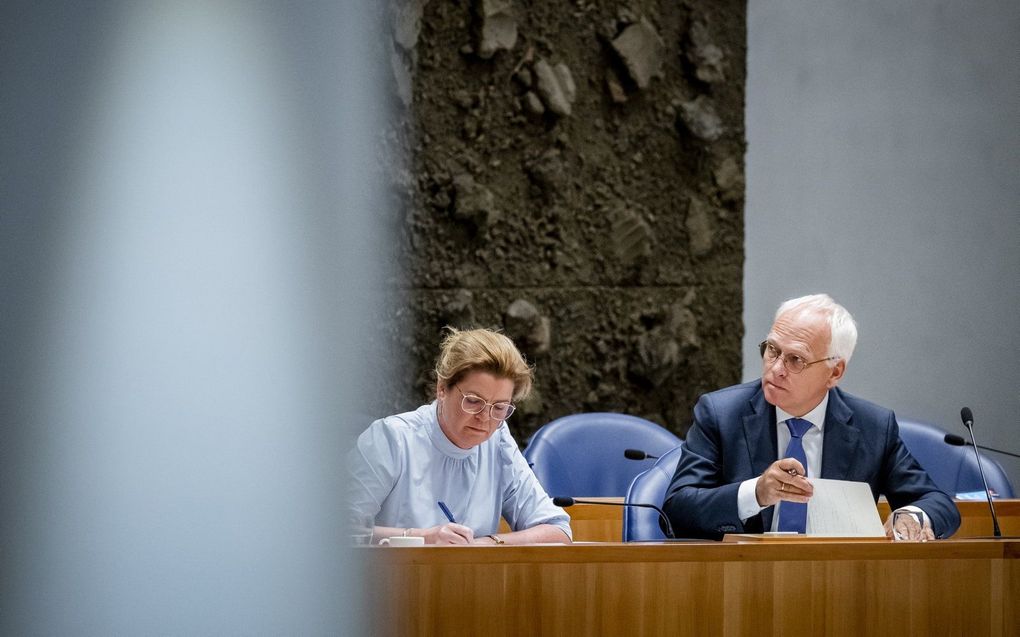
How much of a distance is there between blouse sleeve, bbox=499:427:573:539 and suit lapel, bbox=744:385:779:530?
1.80 feet

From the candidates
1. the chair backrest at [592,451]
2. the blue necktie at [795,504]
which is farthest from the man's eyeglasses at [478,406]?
the chair backrest at [592,451]

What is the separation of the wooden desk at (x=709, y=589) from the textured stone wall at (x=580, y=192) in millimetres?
2561

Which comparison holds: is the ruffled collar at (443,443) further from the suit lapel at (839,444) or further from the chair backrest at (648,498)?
the suit lapel at (839,444)

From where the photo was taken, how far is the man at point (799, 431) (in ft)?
9.50

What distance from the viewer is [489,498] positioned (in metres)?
3.10

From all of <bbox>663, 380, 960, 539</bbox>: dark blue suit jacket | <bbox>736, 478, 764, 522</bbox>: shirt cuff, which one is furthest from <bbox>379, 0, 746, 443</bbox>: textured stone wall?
<bbox>736, 478, 764, 522</bbox>: shirt cuff

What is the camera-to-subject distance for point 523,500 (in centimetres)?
316

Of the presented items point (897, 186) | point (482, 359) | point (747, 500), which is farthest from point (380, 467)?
point (897, 186)

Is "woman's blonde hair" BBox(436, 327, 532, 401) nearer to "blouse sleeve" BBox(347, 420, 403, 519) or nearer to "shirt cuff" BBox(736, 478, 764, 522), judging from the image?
"blouse sleeve" BBox(347, 420, 403, 519)

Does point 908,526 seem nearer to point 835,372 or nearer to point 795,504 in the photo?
point 795,504

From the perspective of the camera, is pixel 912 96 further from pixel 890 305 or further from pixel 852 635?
pixel 852 635

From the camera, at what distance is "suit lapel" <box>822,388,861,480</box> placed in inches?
116

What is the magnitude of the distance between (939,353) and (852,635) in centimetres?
339

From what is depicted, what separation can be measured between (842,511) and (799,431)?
462 millimetres
